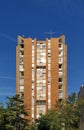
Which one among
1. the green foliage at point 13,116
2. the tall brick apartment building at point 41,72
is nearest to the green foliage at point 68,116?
the green foliage at point 13,116

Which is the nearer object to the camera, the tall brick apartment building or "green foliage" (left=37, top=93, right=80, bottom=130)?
"green foliage" (left=37, top=93, right=80, bottom=130)

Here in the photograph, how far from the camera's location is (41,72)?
122 meters

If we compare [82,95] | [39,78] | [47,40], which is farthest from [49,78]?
[82,95]

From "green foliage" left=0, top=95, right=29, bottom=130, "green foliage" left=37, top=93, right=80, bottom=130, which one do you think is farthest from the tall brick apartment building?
"green foliage" left=37, top=93, right=80, bottom=130

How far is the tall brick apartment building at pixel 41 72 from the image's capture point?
120 meters

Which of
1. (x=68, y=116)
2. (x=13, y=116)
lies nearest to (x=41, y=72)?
(x=13, y=116)

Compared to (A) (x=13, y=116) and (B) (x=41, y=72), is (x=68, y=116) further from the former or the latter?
(B) (x=41, y=72)

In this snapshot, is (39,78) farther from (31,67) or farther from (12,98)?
(12,98)

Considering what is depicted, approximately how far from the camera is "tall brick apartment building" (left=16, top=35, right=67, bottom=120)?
120 m

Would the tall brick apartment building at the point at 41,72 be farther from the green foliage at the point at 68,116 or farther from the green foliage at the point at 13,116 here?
the green foliage at the point at 68,116

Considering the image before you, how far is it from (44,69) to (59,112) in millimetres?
39865

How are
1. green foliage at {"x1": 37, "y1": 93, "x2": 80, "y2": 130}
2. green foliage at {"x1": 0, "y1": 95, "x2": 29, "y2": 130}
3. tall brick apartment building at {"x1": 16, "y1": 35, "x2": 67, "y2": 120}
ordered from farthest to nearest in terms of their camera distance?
tall brick apartment building at {"x1": 16, "y1": 35, "x2": 67, "y2": 120}
green foliage at {"x1": 0, "y1": 95, "x2": 29, "y2": 130}
green foliage at {"x1": 37, "y1": 93, "x2": 80, "y2": 130}

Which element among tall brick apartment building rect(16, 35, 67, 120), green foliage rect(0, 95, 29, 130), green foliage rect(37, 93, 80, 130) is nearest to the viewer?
green foliage rect(37, 93, 80, 130)

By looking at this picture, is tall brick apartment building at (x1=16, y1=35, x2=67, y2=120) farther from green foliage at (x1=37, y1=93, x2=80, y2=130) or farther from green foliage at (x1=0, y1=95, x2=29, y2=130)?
green foliage at (x1=37, y1=93, x2=80, y2=130)
